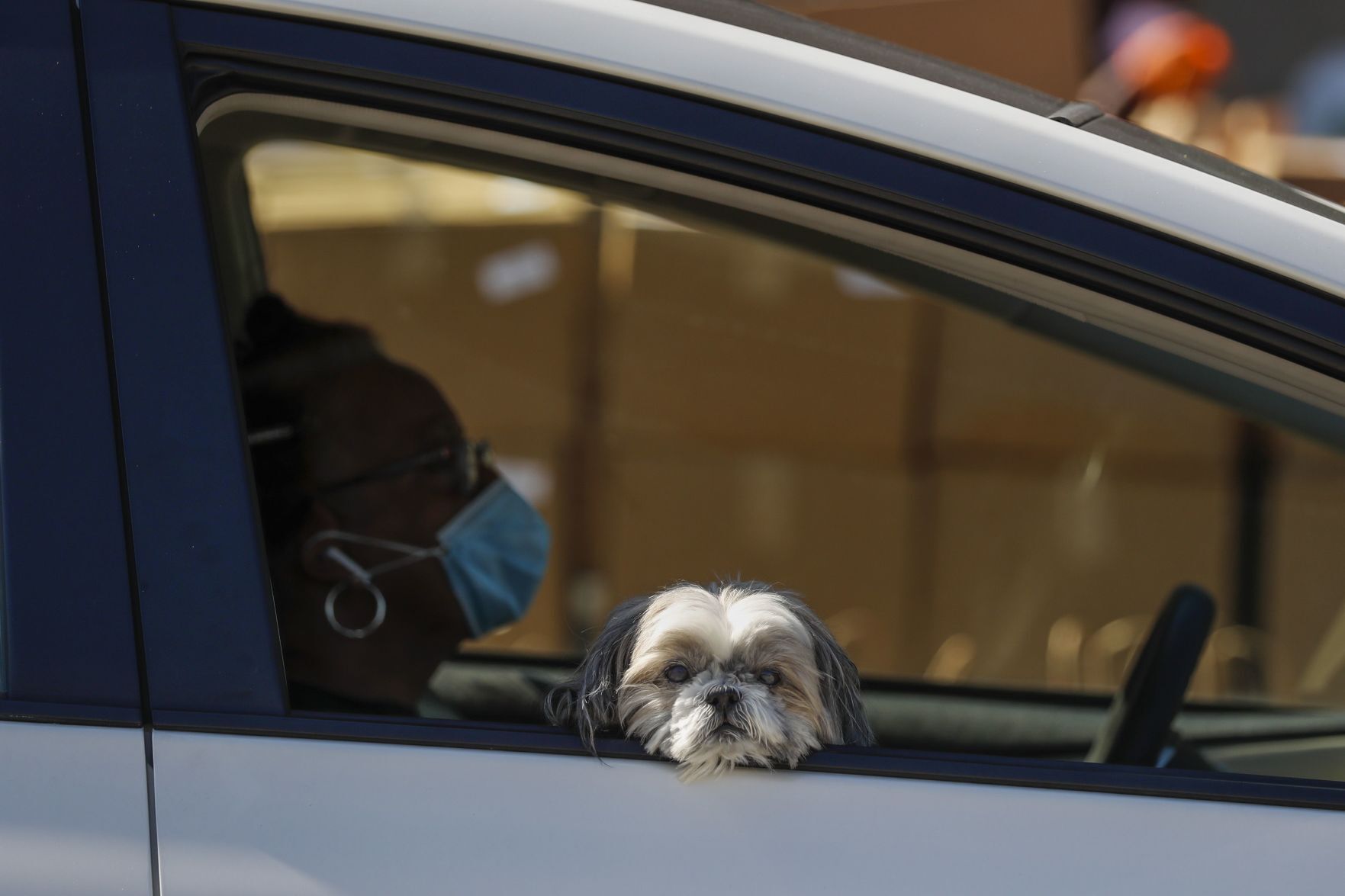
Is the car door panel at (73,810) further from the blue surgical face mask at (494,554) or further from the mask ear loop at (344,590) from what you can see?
the blue surgical face mask at (494,554)

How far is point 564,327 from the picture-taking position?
6.19 metres

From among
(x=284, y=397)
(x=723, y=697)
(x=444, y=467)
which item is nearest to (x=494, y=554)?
(x=444, y=467)

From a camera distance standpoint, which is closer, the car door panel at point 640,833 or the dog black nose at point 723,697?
the car door panel at point 640,833

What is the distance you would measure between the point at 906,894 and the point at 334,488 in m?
1.27

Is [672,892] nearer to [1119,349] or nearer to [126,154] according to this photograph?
[126,154]

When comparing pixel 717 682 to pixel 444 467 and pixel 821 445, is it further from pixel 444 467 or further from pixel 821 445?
pixel 821 445

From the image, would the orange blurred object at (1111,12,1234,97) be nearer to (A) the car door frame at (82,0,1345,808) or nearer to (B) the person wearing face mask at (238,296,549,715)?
(B) the person wearing face mask at (238,296,549,715)

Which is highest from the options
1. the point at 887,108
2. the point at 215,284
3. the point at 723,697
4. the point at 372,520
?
the point at 372,520

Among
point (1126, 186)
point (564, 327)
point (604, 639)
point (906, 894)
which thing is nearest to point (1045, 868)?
point (906, 894)

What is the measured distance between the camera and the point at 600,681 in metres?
1.54

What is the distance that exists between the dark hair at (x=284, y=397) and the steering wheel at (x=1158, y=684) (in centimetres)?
146

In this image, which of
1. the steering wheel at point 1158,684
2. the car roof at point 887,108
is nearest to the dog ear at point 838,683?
the car roof at point 887,108

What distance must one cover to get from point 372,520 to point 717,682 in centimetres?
95

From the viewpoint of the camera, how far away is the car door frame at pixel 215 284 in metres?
1.37
